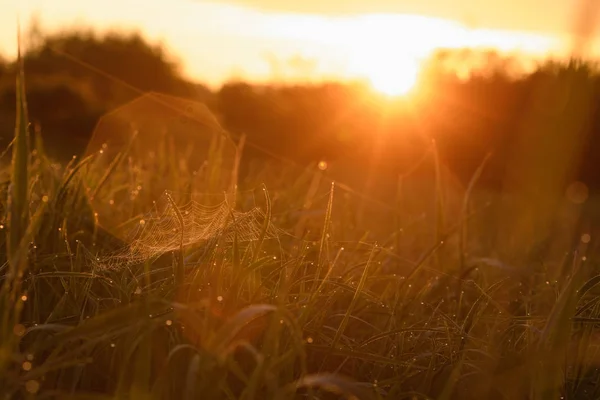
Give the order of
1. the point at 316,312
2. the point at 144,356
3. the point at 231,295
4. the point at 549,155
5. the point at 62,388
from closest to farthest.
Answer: the point at 144,356, the point at 62,388, the point at 231,295, the point at 316,312, the point at 549,155

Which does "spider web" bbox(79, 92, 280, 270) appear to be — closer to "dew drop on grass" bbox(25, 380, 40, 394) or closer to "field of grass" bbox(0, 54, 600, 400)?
"field of grass" bbox(0, 54, 600, 400)

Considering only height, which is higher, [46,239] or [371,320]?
[46,239]

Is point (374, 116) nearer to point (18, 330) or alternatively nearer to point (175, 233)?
point (175, 233)

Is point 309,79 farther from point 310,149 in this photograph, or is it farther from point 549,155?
point 549,155

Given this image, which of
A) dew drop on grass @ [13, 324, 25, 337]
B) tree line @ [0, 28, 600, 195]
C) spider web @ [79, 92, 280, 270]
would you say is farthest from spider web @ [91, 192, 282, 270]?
tree line @ [0, 28, 600, 195]

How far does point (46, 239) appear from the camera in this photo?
182 cm

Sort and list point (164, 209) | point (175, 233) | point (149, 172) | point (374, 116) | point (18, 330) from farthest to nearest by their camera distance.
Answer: point (374, 116) < point (149, 172) < point (164, 209) < point (175, 233) < point (18, 330)

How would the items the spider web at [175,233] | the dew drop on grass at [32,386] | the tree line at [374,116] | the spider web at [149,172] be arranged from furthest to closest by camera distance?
the tree line at [374,116] < the spider web at [149,172] < the spider web at [175,233] < the dew drop on grass at [32,386]

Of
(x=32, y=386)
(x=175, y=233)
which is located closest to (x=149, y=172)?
(x=175, y=233)

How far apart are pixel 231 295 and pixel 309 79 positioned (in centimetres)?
637

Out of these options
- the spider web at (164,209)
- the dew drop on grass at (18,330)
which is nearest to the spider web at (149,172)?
the spider web at (164,209)

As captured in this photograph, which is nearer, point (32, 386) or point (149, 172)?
point (32, 386)

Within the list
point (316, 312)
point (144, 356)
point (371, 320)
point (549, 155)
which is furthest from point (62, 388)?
point (549, 155)

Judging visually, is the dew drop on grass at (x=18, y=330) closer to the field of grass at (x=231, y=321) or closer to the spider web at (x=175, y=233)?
the field of grass at (x=231, y=321)
